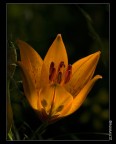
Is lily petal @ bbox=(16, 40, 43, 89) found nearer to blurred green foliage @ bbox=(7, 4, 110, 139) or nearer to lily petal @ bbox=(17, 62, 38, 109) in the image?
lily petal @ bbox=(17, 62, 38, 109)

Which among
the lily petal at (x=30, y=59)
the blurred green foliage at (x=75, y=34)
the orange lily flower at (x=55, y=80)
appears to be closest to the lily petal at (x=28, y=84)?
the orange lily flower at (x=55, y=80)

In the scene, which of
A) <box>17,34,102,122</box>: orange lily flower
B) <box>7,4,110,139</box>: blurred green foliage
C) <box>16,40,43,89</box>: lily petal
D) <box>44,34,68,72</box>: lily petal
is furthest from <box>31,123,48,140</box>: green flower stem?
<box>7,4,110,139</box>: blurred green foliage

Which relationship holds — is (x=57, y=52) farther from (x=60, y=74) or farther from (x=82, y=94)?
(x=82, y=94)

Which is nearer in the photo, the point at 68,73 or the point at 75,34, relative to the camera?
the point at 68,73

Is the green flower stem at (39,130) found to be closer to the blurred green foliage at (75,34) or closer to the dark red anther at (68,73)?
the dark red anther at (68,73)

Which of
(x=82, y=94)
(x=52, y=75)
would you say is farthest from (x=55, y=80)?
(x=82, y=94)

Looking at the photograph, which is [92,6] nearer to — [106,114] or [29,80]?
[106,114]
